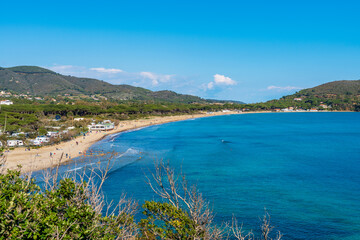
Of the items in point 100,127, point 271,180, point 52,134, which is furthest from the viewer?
point 100,127

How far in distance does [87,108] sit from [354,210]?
3409 inches

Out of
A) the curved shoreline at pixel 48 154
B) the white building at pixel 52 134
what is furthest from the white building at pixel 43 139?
the white building at pixel 52 134

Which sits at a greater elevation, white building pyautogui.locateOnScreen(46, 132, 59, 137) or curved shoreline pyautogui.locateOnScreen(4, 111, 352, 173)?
white building pyautogui.locateOnScreen(46, 132, 59, 137)

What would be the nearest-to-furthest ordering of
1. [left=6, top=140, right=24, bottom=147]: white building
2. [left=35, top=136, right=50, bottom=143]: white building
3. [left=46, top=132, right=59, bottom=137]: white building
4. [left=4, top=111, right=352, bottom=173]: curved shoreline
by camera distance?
1. [left=4, top=111, right=352, bottom=173]: curved shoreline
2. [left=6, top=140, right=24, bottom=147]: white building
3. [left=35, top=136, right=50, bottom=143]: white building
4. [left=46, top=132, right=59, bottom=137]: white building

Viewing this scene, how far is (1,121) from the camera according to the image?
5834 centimetres

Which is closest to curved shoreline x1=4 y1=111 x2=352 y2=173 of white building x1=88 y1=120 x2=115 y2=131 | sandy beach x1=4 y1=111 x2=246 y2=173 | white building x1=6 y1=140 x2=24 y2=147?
sandy beach x1=4 y1=111 x2=246 y2=173

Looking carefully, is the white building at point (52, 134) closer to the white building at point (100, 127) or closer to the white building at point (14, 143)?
the white building at point (14, 143)

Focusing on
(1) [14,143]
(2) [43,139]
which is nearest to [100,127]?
(2) [43,139]

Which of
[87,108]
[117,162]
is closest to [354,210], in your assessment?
[117,162]

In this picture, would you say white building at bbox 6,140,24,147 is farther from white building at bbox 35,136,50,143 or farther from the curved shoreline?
white building at bbox 35,136,50,143

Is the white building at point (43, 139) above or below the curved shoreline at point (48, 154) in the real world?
above

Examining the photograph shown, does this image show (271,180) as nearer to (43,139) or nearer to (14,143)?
(43,139)

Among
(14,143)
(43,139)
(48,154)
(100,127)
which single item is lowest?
(48,154)

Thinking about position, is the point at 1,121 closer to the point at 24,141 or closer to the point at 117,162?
the point at 24,141
